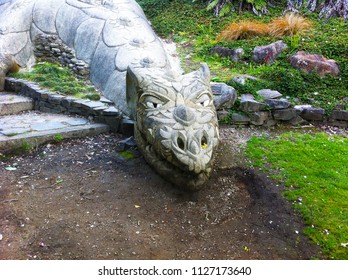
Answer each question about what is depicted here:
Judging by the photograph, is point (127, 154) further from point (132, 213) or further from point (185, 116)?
point (185, 116)

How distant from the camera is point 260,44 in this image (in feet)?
27.4

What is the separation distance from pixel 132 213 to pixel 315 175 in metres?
2.19

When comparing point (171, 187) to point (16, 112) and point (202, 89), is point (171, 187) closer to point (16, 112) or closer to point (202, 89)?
point (202, 89)

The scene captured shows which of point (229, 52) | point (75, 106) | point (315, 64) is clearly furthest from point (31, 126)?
point (315, 64)

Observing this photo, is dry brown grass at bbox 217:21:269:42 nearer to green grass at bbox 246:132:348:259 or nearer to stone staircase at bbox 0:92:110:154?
green grass at bbox 246:132:348:259

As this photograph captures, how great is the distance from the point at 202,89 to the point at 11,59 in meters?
4.21

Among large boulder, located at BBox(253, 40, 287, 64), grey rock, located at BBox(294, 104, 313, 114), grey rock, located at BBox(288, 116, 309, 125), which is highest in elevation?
large boulder, located at BBox(253, 40, 287, 64)

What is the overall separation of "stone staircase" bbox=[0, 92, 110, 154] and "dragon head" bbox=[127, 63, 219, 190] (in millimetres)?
1107

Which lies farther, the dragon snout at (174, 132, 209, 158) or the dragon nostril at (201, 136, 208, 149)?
the dragon nostril at (201, 136, 208, 149)

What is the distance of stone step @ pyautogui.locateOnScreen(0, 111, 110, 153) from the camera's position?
4.96 metres

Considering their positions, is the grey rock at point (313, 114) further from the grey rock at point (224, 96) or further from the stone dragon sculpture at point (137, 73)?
the stone dragon sculpture at point (137, 73)

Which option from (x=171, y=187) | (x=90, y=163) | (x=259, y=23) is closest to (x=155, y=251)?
(x=171, y=187)

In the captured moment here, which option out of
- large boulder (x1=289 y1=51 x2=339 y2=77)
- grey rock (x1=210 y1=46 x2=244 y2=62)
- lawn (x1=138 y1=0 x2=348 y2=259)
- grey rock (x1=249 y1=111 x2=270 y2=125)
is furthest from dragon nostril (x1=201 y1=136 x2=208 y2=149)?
grey rock (x1=210 y1=46 x2=244 y2=62)

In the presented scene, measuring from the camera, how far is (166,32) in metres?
10.2
